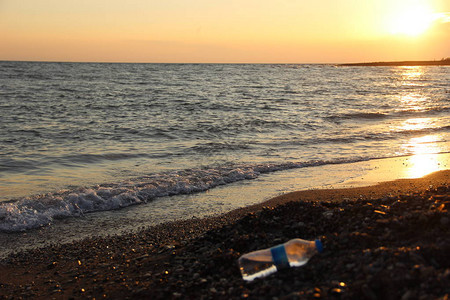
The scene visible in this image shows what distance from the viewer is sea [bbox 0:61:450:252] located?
7.47 meters

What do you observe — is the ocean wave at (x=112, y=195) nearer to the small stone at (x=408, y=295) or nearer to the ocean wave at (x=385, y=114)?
the small stone at (x=408, y=295)

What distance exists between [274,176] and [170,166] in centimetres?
281

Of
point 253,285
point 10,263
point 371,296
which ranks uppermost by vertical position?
point 371,296

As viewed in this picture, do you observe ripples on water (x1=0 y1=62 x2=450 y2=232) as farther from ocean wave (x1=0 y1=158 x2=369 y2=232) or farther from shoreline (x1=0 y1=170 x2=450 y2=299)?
shoreline (x1=0 y1=170 x2=450 y2=299)

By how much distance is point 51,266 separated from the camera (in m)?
5.11

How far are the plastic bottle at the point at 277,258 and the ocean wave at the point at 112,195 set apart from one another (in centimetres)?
444

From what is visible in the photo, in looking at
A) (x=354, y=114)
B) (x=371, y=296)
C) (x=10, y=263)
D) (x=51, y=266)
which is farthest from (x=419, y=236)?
(x=354, y=114)

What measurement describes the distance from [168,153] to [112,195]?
13.9ft

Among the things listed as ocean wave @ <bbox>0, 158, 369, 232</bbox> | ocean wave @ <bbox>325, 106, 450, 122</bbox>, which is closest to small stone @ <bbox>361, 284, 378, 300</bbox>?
ocean wave @ <bbox>0, 158, 369, 232</bbox>

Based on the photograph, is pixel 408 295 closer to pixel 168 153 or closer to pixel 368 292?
pixel 368 292

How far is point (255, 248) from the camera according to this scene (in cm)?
432

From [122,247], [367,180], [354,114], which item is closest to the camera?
[122,247]

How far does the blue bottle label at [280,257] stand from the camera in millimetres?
3771

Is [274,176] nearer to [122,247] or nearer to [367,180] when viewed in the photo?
[367,180]
